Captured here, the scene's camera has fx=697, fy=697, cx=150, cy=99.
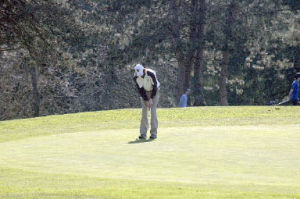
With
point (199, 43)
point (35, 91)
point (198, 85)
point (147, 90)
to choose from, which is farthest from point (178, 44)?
point (147, 90)

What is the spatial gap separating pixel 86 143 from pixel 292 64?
150 feet

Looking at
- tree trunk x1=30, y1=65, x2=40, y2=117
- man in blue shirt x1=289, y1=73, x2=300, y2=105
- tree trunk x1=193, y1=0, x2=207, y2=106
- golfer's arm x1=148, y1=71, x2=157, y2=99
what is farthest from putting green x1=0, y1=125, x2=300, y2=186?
tree trunk x1=30, y1=65, x2=40, y2=117

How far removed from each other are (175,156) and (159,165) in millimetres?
1283

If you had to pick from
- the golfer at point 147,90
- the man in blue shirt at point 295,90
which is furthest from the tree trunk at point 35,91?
the golfer at point 147,90

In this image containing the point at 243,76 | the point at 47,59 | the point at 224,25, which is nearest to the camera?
the point at 47,59

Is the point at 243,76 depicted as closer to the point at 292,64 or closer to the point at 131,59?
the point at 292,64

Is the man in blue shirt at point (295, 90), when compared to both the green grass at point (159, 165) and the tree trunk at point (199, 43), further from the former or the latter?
the green grass at point (159, 165)

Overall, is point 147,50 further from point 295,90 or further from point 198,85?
point 295,90

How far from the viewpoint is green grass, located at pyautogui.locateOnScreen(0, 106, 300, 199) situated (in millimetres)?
9875

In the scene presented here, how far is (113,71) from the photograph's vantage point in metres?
60.2

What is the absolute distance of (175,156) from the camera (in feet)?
46.6

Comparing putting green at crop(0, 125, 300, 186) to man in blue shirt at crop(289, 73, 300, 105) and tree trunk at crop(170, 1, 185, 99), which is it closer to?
man in blue shirt at crop(289, 73, 300, 105)

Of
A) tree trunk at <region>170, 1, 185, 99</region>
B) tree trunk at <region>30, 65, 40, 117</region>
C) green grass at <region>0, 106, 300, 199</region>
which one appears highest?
tree trunk at <region>170, 1, 185, 99</region>

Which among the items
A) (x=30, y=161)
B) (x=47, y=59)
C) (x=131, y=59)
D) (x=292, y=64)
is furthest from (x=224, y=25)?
(x=30, y=161)
